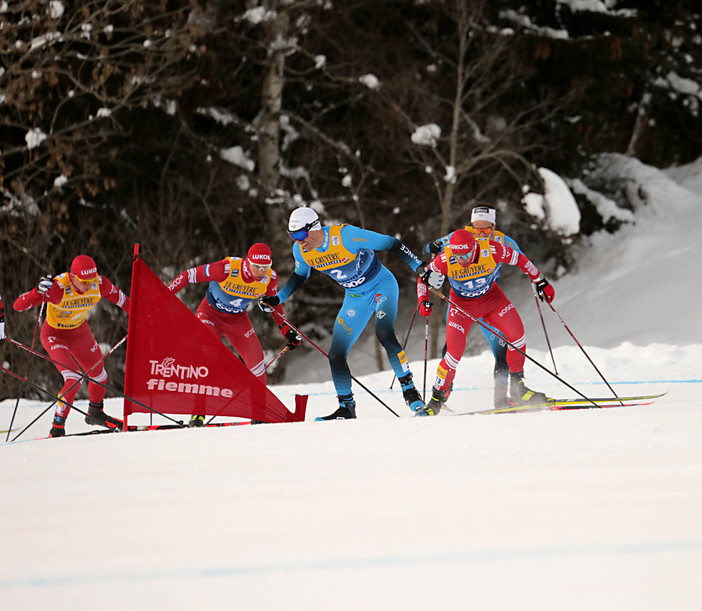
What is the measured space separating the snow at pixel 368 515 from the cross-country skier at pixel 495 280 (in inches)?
72.4

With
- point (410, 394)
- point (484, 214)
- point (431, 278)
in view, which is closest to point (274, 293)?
point (431, 278)

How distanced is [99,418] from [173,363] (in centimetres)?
239

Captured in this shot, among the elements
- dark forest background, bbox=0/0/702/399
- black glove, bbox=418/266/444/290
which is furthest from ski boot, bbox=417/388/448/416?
dark forest background, bbox=0/0/702/399

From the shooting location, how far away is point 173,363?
641cm

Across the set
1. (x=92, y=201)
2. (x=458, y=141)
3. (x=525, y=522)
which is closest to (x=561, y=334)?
(x=458, y=141)

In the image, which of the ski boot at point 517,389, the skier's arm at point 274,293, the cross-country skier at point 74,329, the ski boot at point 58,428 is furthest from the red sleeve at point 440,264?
the ski boot at point 58,428

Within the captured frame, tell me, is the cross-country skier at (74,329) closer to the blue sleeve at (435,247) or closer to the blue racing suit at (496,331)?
the blue sleeve at (435,247)

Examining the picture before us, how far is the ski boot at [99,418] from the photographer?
8.34 m

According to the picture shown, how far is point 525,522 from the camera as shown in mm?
3539

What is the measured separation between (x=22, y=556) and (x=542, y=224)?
1520cm

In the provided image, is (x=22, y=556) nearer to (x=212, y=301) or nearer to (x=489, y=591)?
(x=489, y=591)

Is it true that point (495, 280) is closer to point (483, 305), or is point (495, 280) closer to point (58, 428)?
point (483, 305)

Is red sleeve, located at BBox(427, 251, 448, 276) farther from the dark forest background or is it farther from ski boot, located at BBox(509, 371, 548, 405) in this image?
the dark forest background

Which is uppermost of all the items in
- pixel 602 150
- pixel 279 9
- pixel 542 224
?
pixel 279 9
